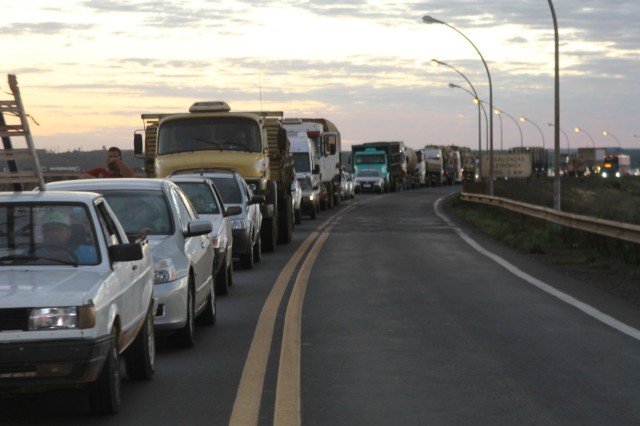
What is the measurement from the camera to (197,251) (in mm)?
12422

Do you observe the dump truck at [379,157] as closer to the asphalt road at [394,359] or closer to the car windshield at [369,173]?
the car windshield at [369,173]

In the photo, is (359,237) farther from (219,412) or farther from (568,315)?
(219,412)

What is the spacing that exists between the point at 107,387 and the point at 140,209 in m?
4.63

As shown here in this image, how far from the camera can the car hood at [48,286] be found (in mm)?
7309

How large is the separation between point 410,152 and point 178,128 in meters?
69.2

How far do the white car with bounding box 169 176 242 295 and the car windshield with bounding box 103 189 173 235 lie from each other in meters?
2.49

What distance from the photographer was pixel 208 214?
54.6 feet

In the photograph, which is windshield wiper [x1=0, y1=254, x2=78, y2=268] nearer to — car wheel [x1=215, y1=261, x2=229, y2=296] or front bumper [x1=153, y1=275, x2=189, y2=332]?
front bumper [x1=153, y1=275, x2=189, y2=332]

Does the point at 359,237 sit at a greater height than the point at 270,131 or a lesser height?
lesser

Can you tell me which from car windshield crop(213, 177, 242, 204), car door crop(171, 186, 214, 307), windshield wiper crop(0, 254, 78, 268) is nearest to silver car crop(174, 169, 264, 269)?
→ car windshield crop(213, 177, 242, 204)

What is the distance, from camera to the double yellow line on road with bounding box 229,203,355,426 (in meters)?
7.90

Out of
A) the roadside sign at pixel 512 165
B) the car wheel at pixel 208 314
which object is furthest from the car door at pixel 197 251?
the roadside sign at pixel 512 165

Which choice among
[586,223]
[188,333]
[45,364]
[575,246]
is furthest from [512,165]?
[45,364]

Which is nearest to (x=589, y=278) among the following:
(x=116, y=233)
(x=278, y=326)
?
(x=278, y=326)
